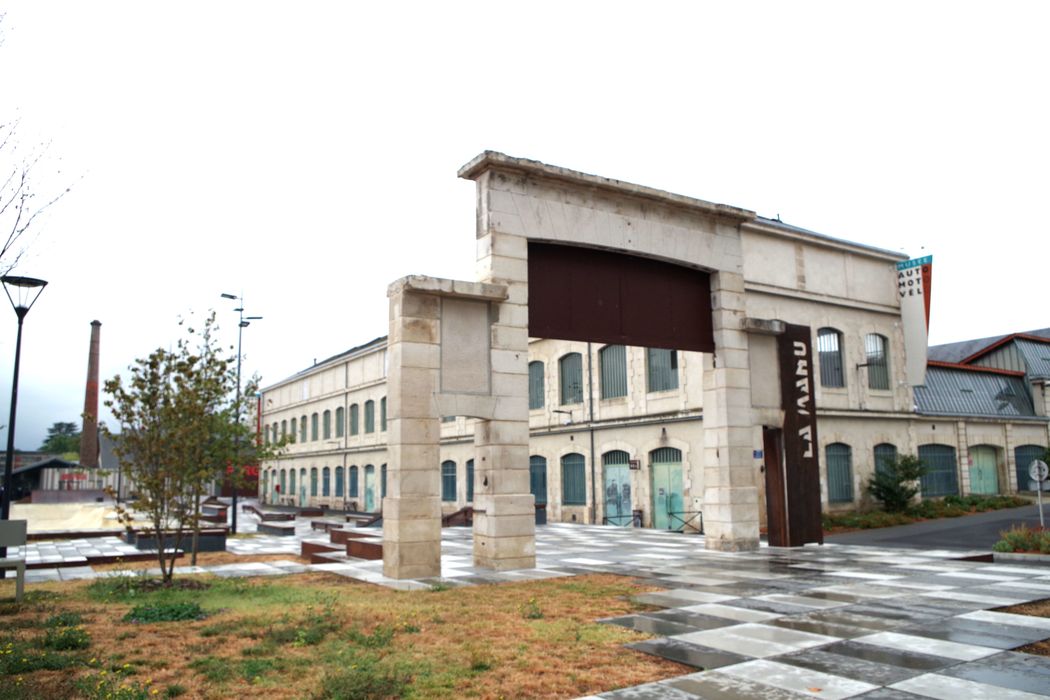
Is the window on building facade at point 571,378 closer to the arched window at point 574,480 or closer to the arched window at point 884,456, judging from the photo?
the arched window at point 574,480

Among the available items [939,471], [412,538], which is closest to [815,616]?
[412,538]

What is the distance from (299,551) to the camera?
20234 millimetres

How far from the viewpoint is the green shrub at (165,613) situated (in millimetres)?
9594

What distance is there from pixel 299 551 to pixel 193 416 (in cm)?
866

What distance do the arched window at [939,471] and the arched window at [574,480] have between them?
42.7ft

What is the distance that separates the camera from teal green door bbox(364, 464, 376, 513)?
4591cm

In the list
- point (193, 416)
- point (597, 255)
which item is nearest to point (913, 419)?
point (597, 255)

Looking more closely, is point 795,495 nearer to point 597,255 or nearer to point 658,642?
point 597,255

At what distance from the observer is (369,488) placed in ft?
152

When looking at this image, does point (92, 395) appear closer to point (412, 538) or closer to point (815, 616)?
point (412, 538)

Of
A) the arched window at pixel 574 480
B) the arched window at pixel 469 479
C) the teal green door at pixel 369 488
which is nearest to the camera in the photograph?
the arched window at pixel 574 480

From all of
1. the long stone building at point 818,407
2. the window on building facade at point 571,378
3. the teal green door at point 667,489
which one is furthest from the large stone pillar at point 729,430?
the window on building facade at point 571,378

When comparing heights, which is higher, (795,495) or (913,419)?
(913,419)

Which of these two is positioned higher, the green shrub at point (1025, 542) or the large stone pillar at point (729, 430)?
the large stone pillar at point (729, 430)
